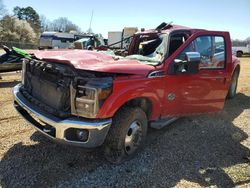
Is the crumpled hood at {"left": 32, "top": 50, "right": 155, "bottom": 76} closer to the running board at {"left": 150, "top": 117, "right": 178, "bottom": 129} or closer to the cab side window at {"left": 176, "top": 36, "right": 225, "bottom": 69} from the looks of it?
the running board at {"left": 150, "top": 117, "right": 178, "bottom": 129}

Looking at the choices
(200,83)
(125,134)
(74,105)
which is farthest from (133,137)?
(200,83)

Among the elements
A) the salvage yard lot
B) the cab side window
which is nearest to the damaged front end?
the salvage yard lot

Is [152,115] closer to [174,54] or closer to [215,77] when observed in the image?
[174,54]

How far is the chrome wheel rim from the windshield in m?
1.02

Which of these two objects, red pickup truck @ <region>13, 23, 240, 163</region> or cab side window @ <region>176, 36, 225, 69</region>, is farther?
cab side window @ <region>176, 36, 225, 69</region>

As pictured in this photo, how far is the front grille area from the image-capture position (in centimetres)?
370

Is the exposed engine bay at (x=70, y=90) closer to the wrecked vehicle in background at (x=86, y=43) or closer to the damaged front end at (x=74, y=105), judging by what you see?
the damaged front end at (x=74, y=105)

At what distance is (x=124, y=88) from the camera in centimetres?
383

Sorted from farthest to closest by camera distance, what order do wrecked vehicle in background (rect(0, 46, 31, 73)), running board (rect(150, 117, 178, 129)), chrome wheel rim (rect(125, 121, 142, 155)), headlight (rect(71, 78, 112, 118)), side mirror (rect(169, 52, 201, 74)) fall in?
1. wrecked vehicle in background (rect(0, 46, 31, 73))
2. running board (rect(150, 117, 178, 129))
3. side mirror (rect(169, 52, 201, 74))
4. chrome wheel rim (rect(125, 121, 142, 155))
5. headlight (rect(71, 78, 112, 118))

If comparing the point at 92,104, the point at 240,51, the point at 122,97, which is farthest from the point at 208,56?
the point at 240,51

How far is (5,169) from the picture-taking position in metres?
3.88

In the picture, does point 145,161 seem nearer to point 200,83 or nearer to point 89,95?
point 89,95

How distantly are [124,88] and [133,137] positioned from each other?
822mm

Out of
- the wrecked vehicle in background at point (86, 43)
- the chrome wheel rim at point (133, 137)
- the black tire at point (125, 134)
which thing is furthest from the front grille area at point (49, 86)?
the wrecked vehicle in background at point (86, 43)
